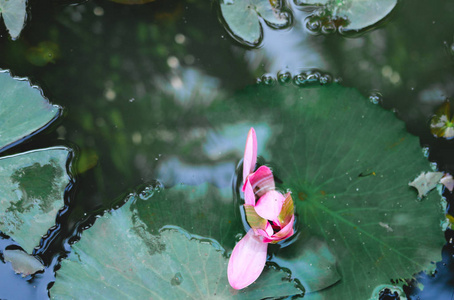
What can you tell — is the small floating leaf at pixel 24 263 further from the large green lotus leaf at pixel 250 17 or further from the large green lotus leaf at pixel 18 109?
the large green lotus leaf at pixel 250 17

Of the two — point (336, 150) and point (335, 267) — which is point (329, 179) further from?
point (335, 267)

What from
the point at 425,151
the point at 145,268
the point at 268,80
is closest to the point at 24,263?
the point at 145,268

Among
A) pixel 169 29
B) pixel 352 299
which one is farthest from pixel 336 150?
pixel 169 29

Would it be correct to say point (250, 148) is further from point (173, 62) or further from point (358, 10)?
point (358, 10)

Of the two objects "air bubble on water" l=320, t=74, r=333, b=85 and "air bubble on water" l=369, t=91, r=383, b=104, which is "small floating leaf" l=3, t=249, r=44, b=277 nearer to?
"air bubble on water" l=320, t=74, r=333, b=85

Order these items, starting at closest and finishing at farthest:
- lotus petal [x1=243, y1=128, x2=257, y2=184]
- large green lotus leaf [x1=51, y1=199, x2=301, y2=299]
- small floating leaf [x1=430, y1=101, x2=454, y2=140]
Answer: lotus petal [x1=243, y1=128, x2=257, y2=184]
large green lotus leaf [x1=51, y1=199, x2=301, y2=299]
small floating leaf [x1=430, y1=101, x2=454, y2=140]

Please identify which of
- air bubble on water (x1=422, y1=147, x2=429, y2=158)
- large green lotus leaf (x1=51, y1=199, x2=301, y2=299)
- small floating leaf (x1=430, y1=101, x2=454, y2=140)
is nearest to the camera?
large green lotus leaf (x1=51, y1=199, x2=301, y2=299)

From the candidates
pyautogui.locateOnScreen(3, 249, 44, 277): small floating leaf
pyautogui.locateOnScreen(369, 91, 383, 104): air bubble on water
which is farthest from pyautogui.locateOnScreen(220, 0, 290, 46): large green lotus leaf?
pyautogui.locateOnScreen(3, 249, 44, 277): small floating leaf
